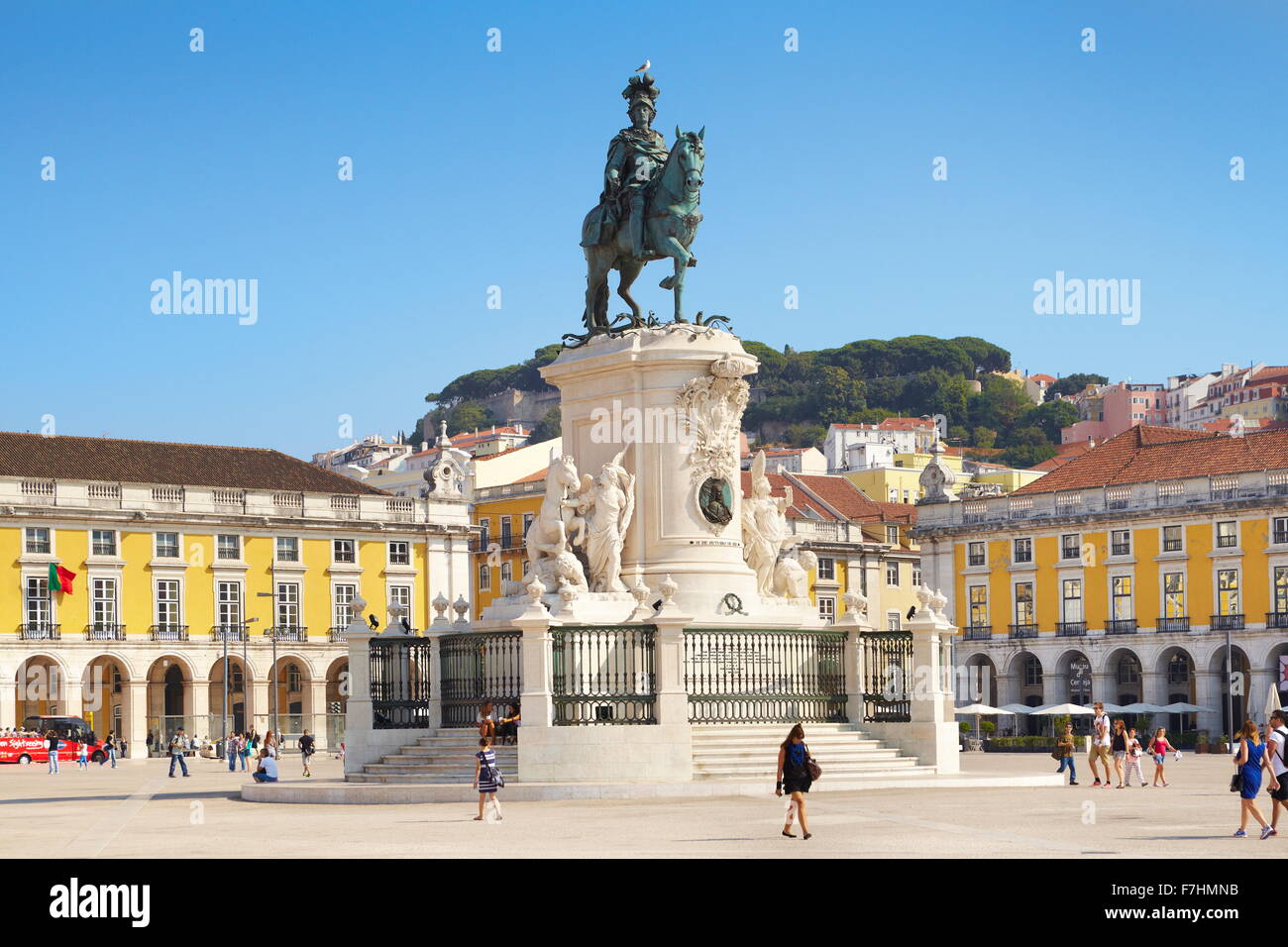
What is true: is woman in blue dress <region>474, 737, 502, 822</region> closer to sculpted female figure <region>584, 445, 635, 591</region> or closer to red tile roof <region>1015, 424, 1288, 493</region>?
sculpted female figure <region>584, 445, 635, 591</region>

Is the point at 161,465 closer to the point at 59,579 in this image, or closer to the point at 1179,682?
the point at 59,579

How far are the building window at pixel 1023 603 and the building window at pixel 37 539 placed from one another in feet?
119

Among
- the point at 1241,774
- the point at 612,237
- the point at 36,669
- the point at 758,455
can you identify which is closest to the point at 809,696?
the point at 758,455

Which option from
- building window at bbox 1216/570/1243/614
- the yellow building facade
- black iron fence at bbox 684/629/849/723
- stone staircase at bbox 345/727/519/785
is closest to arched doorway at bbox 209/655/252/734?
the yellow building facade

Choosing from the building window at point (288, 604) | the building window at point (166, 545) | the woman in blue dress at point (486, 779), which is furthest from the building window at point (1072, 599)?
the woman in blue dress at point (486, 779)

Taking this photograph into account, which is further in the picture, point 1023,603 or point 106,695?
point 1023,603

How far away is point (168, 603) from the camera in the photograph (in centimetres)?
7556

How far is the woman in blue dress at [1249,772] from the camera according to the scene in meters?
18.9

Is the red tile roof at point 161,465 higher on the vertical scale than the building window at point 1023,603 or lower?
higher

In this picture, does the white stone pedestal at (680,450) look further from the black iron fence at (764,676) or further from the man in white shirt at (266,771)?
the man in white shirt at (266,771)

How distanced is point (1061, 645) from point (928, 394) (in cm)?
9337

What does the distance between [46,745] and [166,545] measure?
1464 centimetres

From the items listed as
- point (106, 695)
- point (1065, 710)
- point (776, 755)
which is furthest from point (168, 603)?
point (776, 755)

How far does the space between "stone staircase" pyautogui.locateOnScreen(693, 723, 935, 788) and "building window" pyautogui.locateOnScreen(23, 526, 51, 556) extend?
163ft
